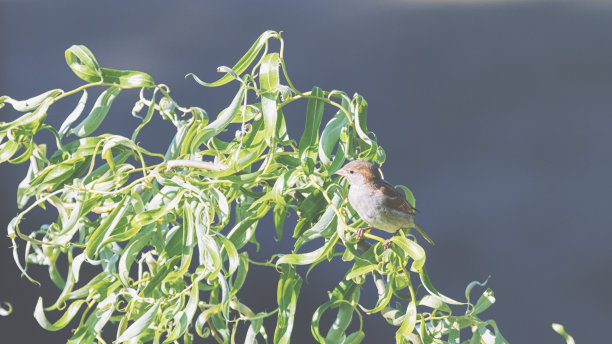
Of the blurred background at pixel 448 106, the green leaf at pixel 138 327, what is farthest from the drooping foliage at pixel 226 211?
the blurred background at pixel 448 106

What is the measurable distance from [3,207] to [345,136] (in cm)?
241

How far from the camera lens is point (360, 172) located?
85 cm

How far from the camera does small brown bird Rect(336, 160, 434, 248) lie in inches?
32.6

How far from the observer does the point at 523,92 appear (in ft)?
8.95

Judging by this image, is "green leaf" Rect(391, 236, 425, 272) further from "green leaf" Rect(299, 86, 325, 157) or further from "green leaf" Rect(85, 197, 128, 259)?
"green leaf" Rect(85, 197, 128, 259)

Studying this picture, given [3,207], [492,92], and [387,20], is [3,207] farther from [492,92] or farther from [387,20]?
[492,92]

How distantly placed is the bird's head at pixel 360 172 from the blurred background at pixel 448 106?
67.7 inches

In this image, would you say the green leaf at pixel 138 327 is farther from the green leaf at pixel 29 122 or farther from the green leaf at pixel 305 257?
the green leaf at pixel 29 122

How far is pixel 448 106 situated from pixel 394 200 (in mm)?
1973

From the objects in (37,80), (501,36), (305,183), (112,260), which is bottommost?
(37,80)

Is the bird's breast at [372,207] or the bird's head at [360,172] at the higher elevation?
the bird's head at [360,172]

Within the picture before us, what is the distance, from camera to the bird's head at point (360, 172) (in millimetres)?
828

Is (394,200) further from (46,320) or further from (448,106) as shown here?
(448,106)

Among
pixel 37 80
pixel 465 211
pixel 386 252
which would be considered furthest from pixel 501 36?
pixel 386 252
